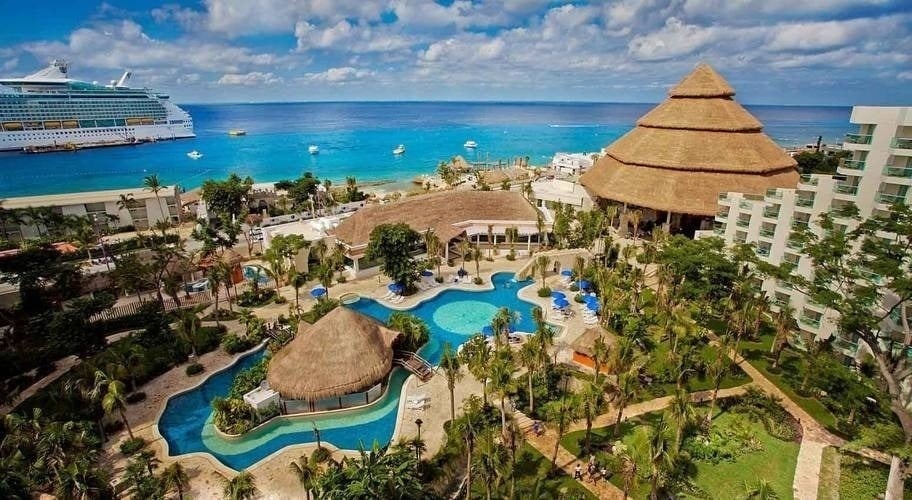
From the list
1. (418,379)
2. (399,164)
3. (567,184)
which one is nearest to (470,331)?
(418,379)

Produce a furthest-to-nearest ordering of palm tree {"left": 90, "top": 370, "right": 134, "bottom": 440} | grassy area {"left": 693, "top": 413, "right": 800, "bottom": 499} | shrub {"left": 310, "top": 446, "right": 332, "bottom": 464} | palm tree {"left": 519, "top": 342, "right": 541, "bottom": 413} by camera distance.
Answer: palm tree {"left": 519, "top": 342, "right": 541, "bottom": 413} < shrub {"left": 310, "top": 446, "right": 332, "bottom": 464} < palm tree {"left": 90, "top": 370, "right": 134, "bottom": 440} < grassy area {"left": 693, "top": 413, "right": 800, "bottom": 499}

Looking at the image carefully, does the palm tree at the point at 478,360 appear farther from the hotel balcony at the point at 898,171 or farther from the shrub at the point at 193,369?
the hotel balcony at the point at 898,171

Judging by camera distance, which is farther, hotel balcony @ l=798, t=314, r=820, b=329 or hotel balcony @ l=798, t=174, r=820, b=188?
hotel balcony @ l=798, t=174, r=820, b=188

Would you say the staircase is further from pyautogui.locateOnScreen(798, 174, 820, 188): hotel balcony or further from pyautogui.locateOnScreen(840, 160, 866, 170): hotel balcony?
pyautogui.locateOnScreen(840, 160, 866, 170): hotel balcony

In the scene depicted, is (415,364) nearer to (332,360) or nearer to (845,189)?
(332,360)

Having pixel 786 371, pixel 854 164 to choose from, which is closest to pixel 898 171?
pixel 854 164

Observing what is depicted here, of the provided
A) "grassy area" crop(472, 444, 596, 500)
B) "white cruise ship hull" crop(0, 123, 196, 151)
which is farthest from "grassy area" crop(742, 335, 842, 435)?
"white cruise ship hull" crop(0, 123, 196, 151)

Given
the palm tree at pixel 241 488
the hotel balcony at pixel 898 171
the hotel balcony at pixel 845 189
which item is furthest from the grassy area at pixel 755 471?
the palm tree at pixel 241 488
